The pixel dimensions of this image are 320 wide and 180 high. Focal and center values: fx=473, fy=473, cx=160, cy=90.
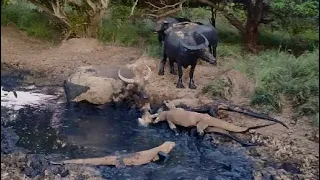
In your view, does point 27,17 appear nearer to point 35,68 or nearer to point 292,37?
point 35,68

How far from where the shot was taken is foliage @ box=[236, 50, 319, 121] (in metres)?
6.92

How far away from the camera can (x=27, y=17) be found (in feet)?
39.0

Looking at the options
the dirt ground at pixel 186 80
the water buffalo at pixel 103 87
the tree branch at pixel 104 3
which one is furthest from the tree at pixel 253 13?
the water buffalo at pixel 103 87

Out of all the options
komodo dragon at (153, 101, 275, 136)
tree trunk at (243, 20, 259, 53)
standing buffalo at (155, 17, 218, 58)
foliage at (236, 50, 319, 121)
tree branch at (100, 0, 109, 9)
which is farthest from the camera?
tree trunk at (243, 20, 259, 53)

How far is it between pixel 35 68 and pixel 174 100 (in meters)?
3.41

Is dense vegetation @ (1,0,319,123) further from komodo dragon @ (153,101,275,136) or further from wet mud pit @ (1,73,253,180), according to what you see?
wet mud pit @ (1,73,253,180)

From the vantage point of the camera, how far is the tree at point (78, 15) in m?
10.8

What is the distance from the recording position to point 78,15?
36.3 ft

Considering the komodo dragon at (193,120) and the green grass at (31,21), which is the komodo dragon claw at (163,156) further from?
the green grass at (31,21)

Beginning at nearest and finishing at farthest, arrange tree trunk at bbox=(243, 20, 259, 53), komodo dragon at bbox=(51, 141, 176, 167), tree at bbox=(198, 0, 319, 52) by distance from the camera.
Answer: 1. komodo dragon at bbox=(51, 141, 176, 167)
2. tree at bbox=(198, 0, 319, 52)
3. tree trunk at bbox=(243, 20, 259, 53)

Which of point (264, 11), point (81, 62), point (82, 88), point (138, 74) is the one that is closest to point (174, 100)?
point (138, 74)

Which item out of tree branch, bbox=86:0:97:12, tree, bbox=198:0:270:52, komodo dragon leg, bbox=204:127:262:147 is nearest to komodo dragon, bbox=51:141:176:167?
komodo dragon leg, bbox=204:127:262:147

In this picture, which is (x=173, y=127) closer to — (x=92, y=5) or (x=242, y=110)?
(x=242, y=110)

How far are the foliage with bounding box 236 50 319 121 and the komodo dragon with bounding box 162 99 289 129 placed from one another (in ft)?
1.41
